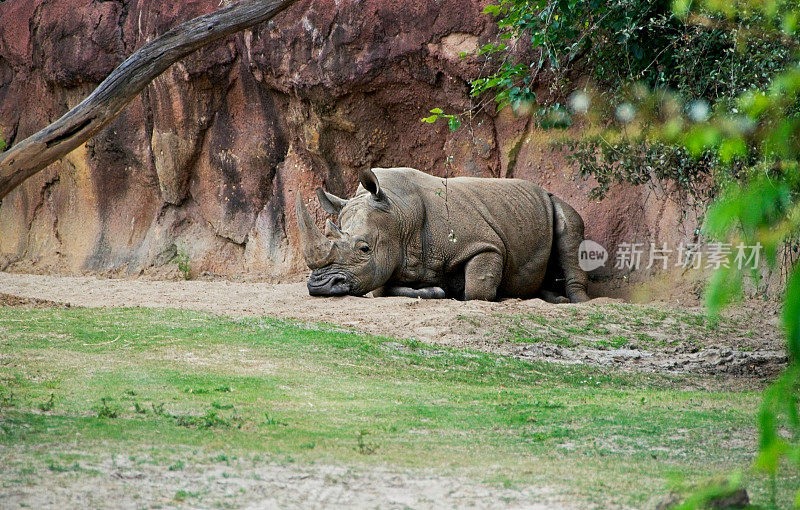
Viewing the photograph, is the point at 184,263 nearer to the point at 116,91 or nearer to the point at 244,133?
the point at 244,133

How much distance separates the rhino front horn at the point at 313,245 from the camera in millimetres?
11117

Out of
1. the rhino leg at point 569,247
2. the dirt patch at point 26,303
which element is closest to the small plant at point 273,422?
the dirt patch at point 26,303

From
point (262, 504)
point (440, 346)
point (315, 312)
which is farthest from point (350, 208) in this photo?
point (262, 504)

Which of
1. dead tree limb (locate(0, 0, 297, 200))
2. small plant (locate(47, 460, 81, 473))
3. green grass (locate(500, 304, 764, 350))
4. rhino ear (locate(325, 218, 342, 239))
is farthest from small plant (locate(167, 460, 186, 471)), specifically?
rhino ear (locate(325, 218, 342, 239))

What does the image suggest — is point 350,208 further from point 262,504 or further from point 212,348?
point 262,504

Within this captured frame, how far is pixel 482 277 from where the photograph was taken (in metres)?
11.8

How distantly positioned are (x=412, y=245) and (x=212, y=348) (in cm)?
450

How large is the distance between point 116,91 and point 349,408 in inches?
122

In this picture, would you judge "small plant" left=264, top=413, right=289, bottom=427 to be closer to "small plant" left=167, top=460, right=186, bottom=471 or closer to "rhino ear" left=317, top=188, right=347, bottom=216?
"small plant" left=167, top=460, right=186, bottom=471

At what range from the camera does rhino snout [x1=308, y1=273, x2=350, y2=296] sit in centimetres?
1113

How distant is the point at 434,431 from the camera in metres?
5.49

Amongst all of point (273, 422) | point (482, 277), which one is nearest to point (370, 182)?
point (482, 277)

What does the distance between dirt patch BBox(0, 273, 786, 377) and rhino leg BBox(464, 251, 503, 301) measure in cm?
67

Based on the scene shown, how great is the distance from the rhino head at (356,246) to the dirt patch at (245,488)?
6678 mm
